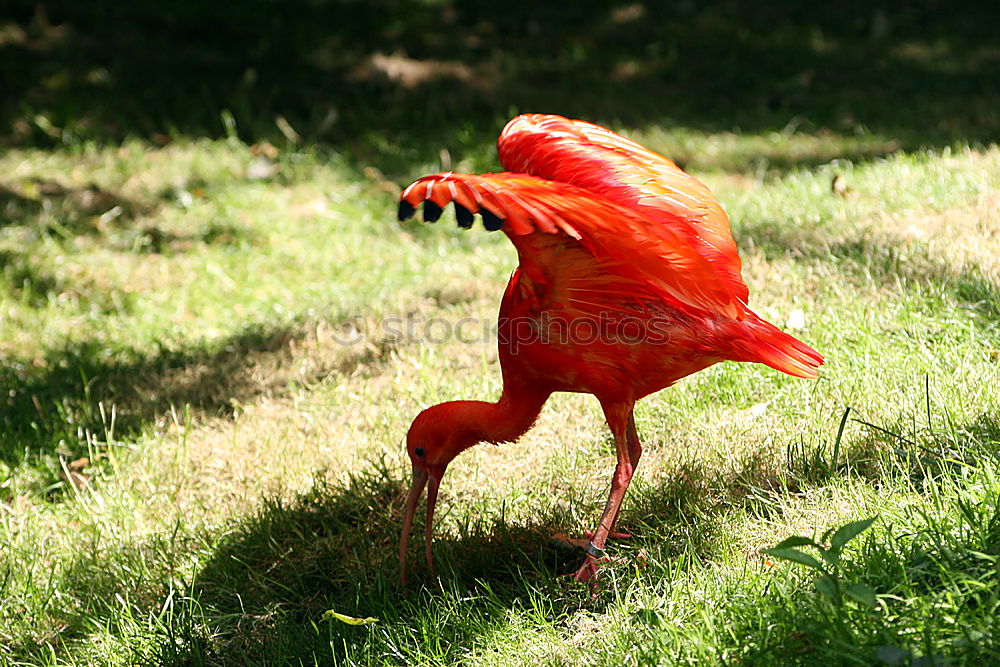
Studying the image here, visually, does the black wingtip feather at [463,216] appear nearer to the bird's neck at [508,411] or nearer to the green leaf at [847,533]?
the bird's neck at [508,411]

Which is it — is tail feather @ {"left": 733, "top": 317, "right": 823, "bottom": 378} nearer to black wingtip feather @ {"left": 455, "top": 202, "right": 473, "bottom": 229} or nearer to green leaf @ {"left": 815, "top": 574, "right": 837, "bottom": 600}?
green leaf @ {"left": 815, "top": 574, "right": 837, "bottom": 600}

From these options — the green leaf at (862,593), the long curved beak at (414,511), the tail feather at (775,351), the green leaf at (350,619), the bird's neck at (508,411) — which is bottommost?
the green leaf at (350,619)

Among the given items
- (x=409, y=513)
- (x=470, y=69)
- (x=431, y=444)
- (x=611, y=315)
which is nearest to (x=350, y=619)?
(x=409, y=513)

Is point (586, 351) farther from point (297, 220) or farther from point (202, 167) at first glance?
point (202, 167)

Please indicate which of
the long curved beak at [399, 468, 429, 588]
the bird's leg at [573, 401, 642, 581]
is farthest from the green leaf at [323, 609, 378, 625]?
the bird's leg at [573, 401, 642, 581]

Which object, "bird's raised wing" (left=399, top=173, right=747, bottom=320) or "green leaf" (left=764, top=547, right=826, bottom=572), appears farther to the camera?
"bird's raised wing" (left=399, top=173, right=747, bottom=320)

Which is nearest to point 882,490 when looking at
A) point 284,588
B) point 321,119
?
point 284,588

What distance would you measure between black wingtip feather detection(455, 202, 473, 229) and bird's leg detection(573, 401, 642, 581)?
0.88 m

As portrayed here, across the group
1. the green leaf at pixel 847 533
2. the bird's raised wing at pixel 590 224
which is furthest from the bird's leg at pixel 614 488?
the green leaf at pixel 847 533

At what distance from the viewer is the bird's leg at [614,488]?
9.85 ft

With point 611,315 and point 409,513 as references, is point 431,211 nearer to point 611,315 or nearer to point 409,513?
point 611,315

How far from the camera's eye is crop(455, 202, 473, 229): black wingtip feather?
2498mm

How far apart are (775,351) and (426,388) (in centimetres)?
175

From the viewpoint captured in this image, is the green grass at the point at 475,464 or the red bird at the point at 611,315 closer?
the green grass at the point at 475,464
